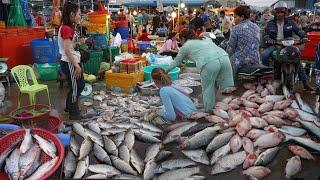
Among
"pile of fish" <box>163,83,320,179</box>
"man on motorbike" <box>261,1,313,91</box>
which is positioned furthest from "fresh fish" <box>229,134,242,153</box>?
"man on motorbike" <box>261,1,313,91</box>

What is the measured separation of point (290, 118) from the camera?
16.5 feet

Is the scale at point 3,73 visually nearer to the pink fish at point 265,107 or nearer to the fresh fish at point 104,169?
the fresh fish at point 104,169

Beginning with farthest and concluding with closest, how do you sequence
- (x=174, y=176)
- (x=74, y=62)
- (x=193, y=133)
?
1. (x=74, y=62)
2. (x=193, y=133)
3. (x=174, y=176)

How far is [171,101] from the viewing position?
17.6 ft

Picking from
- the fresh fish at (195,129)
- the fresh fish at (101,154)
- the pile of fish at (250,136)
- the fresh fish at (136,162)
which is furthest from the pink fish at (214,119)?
the fresh fish at (101,154)

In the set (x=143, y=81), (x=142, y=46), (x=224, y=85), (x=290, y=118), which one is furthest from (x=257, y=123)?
(x=142, y=46)

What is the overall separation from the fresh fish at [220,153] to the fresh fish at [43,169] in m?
1.85

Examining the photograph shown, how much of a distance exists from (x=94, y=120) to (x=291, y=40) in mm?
4467

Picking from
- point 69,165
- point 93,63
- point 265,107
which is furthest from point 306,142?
point 93,63

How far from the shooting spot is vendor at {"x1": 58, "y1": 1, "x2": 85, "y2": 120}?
5660mm

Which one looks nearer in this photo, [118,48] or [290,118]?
[290,118]

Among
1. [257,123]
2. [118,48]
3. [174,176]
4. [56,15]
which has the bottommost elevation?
[174,176]

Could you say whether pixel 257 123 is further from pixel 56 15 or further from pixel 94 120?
pixel 56 15

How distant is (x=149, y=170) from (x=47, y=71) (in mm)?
6202
